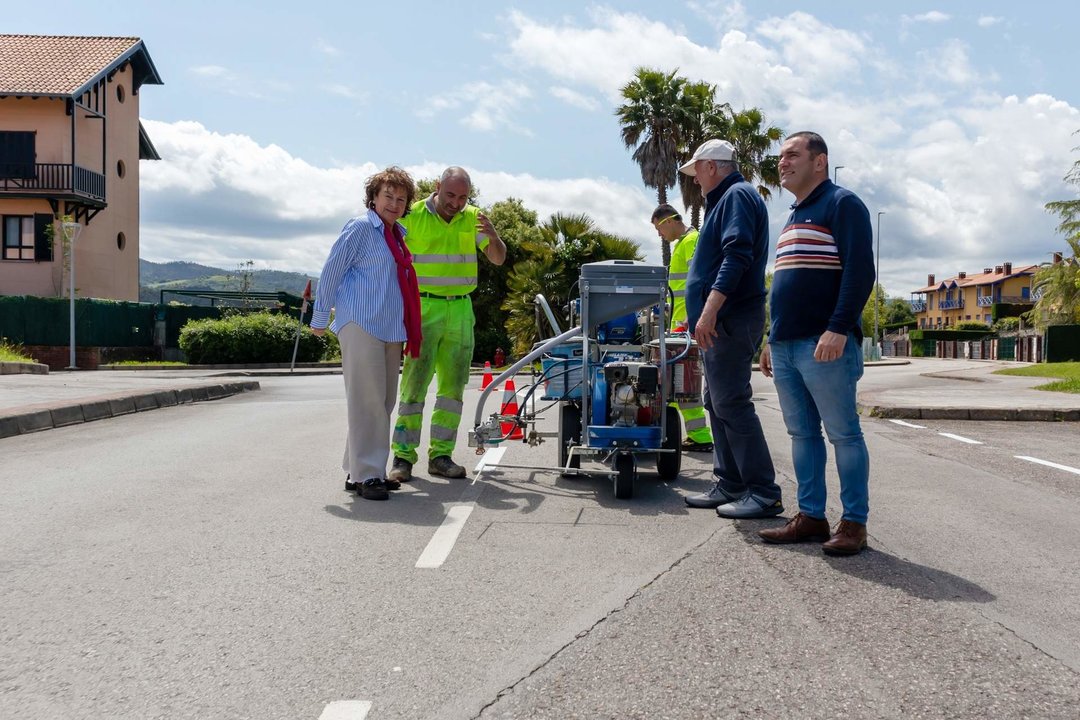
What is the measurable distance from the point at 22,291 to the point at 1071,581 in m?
38.2

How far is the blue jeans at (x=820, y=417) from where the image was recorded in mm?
4461

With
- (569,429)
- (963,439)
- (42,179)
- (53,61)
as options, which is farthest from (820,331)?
(53,61)

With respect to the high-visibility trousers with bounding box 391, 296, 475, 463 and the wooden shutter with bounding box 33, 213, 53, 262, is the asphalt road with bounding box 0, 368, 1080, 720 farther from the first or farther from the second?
the wooden shutter with bounding box 33, 213, 53, 262

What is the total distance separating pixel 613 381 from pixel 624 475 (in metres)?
0.59

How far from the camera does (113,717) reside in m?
2.59

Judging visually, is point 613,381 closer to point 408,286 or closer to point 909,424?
point 408,286

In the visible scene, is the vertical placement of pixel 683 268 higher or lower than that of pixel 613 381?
higher

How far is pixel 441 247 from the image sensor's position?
675 cm

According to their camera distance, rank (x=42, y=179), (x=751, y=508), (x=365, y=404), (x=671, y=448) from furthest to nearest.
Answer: (x=42, y=179) < (x=671, y=448) < (x=365, y=404) < (x=751, y=508)

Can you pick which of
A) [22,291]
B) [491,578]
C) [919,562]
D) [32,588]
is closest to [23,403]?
[32,588]

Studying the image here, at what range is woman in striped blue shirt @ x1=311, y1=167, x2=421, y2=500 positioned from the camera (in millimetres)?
6027

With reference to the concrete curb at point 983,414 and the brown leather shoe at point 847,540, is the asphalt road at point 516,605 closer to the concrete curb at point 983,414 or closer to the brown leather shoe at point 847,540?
the brown leather shoe at point 847,540

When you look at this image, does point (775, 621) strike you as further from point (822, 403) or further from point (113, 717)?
point (113, 717)

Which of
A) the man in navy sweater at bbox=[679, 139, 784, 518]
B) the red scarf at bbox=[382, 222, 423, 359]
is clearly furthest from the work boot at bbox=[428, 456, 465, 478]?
the man in navy sweater at bbox=[679, 139, 784, 518]
